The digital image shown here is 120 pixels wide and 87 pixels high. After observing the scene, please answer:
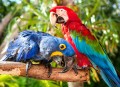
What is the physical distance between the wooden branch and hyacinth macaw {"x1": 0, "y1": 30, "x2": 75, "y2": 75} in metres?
0.02

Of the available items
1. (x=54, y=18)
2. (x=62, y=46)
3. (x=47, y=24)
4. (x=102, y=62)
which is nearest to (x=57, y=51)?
(x=62, y=46)

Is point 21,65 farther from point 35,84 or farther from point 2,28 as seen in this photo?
point 2,28

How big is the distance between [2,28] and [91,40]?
1.65 meters

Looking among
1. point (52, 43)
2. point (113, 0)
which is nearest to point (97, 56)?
point (52, 43)

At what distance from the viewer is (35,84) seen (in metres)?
1.78

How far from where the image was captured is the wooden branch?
0.81 m

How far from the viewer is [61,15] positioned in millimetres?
941

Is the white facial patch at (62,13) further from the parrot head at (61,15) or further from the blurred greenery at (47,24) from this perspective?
the blurred greenery at (47,24)

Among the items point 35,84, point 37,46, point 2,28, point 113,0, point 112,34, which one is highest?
point 113,0

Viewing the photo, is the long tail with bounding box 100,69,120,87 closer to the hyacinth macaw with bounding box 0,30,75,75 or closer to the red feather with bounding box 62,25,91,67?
the red feather with bounding box 62,25,91,67

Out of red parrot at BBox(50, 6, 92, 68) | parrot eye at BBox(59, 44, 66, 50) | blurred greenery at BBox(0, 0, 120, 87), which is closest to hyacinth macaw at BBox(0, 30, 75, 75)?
parrot eye at BBox(59, 44, 66, 50)

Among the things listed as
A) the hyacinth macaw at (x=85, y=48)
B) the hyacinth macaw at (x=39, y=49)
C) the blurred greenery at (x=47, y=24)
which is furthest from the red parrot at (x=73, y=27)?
the blurred greenery at (x=47, y=24)

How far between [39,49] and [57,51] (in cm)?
7

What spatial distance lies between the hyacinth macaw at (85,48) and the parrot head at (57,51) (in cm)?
16
